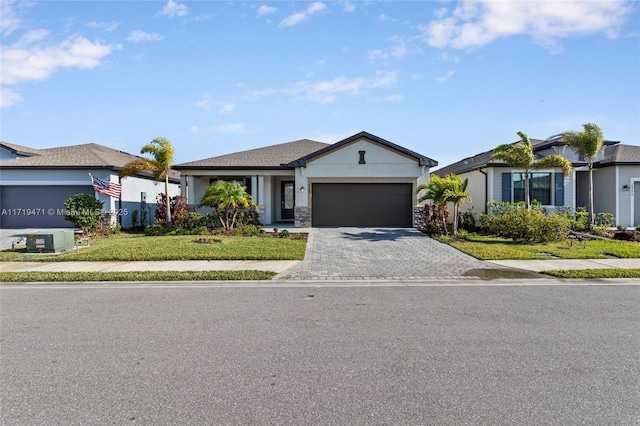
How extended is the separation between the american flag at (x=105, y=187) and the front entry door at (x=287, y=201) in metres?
8.82

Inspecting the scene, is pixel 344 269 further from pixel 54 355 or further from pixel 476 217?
pixel 476 217

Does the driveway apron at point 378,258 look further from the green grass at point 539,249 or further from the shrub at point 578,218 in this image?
the shrub at point 578,218

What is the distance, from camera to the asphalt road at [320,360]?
10.4 feet

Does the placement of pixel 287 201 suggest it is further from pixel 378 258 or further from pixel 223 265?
pixel 223 265

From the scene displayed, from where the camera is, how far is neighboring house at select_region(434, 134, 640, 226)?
1948 cm

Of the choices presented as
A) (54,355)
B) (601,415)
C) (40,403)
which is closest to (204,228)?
(54,355)

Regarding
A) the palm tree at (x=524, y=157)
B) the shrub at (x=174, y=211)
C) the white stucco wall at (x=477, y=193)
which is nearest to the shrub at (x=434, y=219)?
the white stucco wall at (x=477, y=193)

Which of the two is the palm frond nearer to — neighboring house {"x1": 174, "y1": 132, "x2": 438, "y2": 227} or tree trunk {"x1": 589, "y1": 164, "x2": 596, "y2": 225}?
neighboring house {"x1": 174, "y1": 132, "x2": 438, "y2": 227}

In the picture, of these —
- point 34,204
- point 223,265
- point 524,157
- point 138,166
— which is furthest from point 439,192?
point 34,204

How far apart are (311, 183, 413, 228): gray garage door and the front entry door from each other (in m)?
3.50

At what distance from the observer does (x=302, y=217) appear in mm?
19516

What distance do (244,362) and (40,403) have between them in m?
1.79

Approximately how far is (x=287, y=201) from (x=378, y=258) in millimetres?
12366

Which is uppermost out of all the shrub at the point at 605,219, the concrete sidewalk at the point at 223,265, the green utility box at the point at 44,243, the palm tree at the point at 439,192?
the palm tree at the point at 439,192
